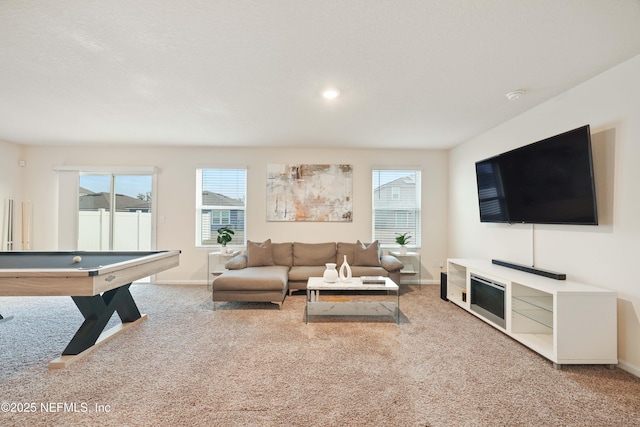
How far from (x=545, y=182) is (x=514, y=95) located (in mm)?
913

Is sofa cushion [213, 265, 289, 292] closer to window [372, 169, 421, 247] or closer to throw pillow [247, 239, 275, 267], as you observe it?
throw pillow [247, 239, 275, 267]

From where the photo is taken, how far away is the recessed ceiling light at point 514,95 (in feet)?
9.37

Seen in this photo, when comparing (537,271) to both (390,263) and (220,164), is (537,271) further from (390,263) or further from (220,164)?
(220,164)

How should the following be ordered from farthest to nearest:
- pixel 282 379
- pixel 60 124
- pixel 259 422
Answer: pixel 60 124 < pixel 282 379 < pixel 259 422

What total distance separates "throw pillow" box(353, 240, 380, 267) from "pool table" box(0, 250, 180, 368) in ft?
8.71

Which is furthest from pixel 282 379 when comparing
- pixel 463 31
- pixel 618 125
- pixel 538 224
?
pixel 618 125

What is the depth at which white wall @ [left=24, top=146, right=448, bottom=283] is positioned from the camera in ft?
16.5

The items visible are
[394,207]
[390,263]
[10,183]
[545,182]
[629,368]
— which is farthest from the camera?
[394,207]

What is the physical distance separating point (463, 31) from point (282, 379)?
8.95 feet

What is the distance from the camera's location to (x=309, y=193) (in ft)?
17.1

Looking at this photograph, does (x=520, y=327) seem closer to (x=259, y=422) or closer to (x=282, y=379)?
(x=282, y=379)

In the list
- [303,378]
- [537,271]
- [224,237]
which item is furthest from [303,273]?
A: [537,271]

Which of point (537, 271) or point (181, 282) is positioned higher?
point (537, 271)

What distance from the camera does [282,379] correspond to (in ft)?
7.01
